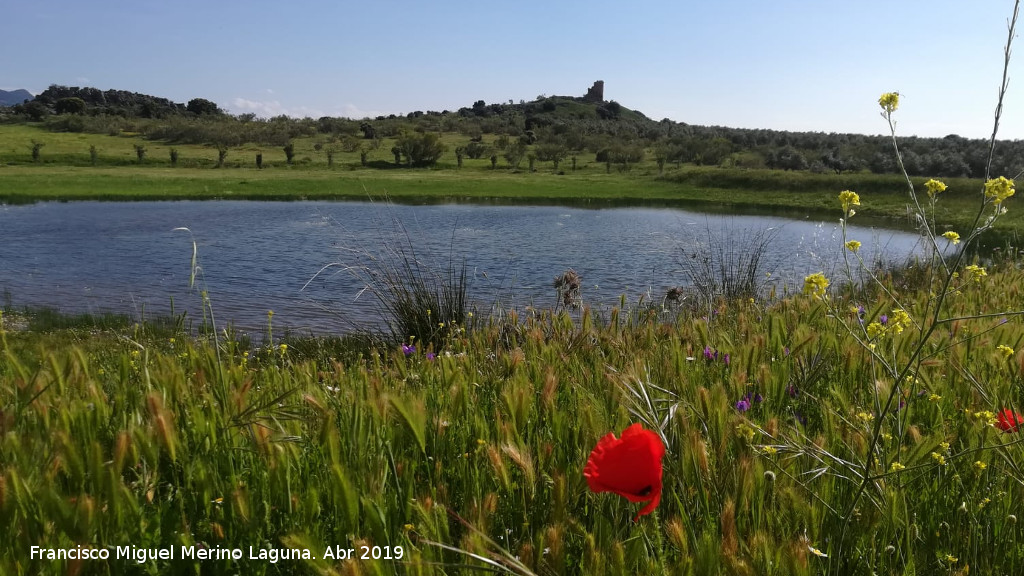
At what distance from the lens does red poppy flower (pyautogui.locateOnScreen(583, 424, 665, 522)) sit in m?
1.13

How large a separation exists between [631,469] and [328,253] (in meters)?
15.9

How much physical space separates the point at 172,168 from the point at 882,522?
46.5 metres

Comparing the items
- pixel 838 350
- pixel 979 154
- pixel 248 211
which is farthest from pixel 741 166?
pixel 838 350

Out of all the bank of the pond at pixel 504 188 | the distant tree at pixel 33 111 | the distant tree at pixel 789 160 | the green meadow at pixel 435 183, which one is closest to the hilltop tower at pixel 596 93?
the distant tree at pixel 789 160

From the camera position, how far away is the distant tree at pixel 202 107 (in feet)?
288

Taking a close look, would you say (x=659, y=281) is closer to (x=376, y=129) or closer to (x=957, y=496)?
(x=957, y=496)

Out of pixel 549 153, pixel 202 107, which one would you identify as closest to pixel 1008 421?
pixel 549 153

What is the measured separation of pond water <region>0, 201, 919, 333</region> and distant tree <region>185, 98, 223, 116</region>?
6780 cm

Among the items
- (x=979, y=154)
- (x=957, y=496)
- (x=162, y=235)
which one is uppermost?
(x=979, y=154)

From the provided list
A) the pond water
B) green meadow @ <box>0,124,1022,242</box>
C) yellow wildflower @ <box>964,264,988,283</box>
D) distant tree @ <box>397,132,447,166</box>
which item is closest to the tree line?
distant tree @ <box>397,132,447,166</box>

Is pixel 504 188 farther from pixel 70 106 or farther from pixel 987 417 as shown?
pixel 70 106

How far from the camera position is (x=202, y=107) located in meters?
89.4

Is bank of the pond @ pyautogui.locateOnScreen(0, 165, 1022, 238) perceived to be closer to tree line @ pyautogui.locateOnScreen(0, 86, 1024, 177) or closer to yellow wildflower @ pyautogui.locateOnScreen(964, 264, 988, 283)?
tree line @ pyautogui.locateOnScreen(0, 86, 1024, 177)

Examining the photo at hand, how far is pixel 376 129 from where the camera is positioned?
69.4 metres
